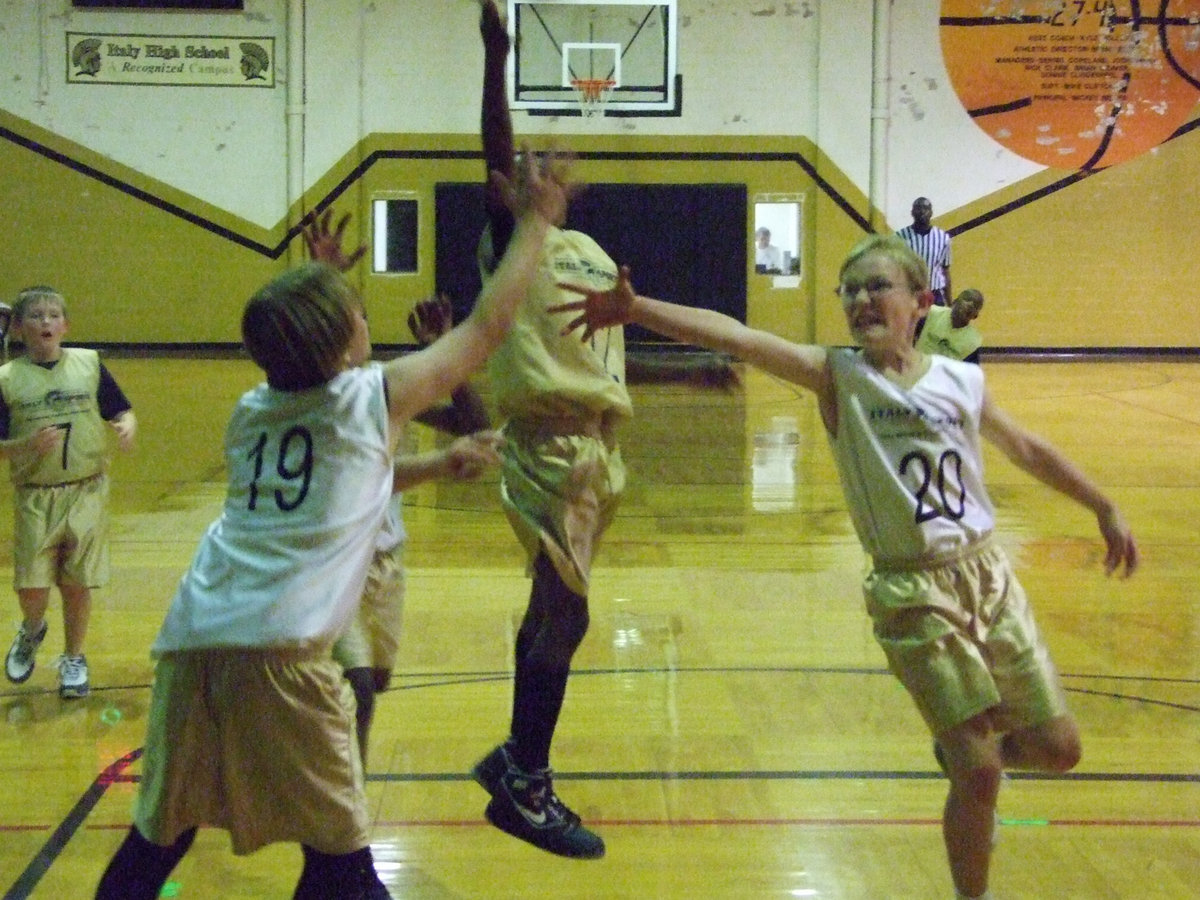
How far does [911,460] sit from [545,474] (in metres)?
0.94

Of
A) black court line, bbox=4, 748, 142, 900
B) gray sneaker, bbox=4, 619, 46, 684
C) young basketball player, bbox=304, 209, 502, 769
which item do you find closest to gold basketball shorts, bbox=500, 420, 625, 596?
young basketball player, bbox=304, 209, 502, 769

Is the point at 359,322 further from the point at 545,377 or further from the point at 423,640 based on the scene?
the point at 423,640

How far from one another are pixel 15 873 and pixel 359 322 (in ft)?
5.43

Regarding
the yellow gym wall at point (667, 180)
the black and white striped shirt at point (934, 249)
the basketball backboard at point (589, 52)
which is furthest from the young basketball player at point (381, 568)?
the yellow gym wall at point (667, 180)

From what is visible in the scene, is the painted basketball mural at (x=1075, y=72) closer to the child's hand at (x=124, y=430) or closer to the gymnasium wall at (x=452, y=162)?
the gymnasium wall at (x=452, y=162)

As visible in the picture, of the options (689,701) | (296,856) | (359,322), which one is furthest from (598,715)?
(359,322)

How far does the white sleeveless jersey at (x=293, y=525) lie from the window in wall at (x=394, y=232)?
50.0 ft

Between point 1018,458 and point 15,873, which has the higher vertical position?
point 1018,458

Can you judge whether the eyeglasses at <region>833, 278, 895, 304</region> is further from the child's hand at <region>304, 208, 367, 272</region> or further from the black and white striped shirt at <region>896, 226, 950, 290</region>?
the black and white striped shirt at <region>896, 226, 950, 290</region>

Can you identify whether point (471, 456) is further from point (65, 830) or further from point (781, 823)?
point (65, 830)

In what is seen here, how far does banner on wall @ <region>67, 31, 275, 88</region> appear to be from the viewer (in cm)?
1695

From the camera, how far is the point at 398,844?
3.37 m

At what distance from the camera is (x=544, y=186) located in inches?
112

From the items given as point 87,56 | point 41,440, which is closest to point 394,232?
point 87,56
